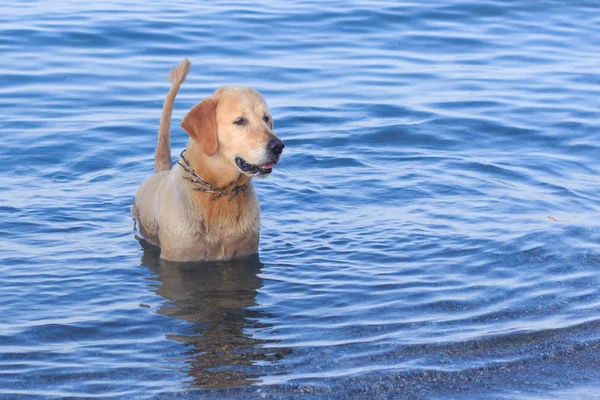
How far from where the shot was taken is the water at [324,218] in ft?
20.5

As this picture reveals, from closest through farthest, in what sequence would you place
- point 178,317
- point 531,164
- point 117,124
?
point 178,317 → point 531,164 → point 117,124

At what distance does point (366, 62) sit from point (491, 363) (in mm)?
10471

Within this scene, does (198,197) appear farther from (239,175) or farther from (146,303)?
(146,303)

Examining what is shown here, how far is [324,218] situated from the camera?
9531 mm

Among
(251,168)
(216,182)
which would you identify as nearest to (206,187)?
(216,182)

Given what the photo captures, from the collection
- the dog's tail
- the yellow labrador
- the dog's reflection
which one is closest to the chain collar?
the yellow labrador

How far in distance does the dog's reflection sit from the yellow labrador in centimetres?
15

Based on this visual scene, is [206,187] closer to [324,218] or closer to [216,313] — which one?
[216,313]

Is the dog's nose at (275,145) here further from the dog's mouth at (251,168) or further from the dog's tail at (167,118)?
the dog's tail at (167,118)

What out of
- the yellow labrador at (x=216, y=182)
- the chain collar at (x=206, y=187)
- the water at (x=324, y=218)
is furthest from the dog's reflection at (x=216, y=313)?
the chain collar at (x=206, y=187)

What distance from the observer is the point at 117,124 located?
12.5 m

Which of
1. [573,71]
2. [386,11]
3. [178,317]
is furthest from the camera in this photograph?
[386,11]

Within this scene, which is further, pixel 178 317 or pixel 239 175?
pixel 239 175

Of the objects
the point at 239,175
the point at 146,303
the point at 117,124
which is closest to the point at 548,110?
the point at 117,124
